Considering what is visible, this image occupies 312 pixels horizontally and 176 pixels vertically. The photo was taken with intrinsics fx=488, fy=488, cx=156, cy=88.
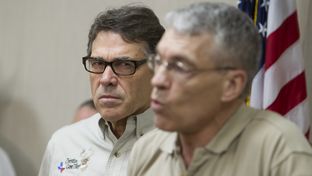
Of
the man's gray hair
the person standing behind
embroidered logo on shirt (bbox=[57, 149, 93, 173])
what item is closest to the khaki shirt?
the man's gray hair

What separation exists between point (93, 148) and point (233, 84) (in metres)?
0.85

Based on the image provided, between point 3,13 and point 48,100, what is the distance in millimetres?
741

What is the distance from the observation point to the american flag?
1863 millimetres

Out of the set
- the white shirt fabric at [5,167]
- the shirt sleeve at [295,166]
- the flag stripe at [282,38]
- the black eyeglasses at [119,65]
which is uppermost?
the black eyeglasses at [119,65]

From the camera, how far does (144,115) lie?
1.81m

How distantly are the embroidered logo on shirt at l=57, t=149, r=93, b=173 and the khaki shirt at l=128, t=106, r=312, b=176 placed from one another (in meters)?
0.59

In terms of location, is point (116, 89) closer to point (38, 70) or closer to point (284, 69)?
point (284, 69)

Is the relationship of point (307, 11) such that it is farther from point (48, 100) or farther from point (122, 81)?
point (48, 100)

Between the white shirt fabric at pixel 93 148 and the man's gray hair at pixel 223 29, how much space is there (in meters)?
0.68

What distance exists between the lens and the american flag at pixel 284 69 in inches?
73.4

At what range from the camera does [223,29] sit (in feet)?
3.76

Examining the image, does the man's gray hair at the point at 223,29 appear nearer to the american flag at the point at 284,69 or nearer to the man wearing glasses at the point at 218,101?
the man wearing glasses at the point at 218,101

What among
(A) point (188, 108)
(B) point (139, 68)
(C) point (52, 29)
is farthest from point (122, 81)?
(C) point (52, 29)

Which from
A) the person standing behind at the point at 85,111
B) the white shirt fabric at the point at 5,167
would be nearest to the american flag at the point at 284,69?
the person standing behind at the point at 85,111
